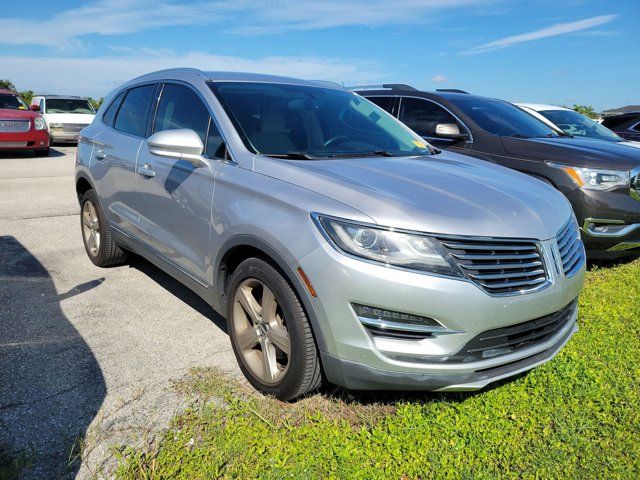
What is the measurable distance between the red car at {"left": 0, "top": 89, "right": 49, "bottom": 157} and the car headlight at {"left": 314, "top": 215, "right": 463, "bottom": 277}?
13636 mm

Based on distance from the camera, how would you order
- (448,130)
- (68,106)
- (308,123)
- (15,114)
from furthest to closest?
(68,106), (15,114), (448,130), (308,123)

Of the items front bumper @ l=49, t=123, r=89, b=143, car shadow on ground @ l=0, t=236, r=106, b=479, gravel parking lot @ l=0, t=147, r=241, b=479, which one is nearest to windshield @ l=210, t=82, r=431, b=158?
gravel parking lot @ l=0, t=147, r=241, b=479

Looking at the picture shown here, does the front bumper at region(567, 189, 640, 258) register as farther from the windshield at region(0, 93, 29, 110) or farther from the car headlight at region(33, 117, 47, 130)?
the windshield at region(0, 93, 29, 110)

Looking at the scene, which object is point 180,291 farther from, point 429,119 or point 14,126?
point 14,126

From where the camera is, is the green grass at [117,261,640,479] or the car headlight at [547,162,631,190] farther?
the car headlight at [547,162,631,190]

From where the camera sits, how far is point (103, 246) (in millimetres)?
4824

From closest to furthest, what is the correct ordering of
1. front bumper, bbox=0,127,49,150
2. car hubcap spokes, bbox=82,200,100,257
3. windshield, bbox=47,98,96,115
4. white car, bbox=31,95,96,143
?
car hubcap spokes, bbox=82,200,100,257 < front bumper, bbox=0,127,49,150 < white car, bbox=31,95,96,143 < windshield, bbox=47,98,96,115

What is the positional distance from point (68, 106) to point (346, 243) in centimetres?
1834

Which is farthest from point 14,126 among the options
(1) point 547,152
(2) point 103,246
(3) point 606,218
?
(3) point 606,218

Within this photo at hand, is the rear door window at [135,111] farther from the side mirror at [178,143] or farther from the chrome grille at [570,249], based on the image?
the chrome grille at [570,249]

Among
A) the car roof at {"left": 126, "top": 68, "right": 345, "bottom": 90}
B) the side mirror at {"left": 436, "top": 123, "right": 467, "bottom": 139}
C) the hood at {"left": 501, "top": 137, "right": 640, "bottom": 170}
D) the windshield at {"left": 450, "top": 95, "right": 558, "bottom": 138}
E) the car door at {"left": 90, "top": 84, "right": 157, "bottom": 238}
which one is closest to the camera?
the car roof at {"left": 126, "top": 68, "right": 345, "bottom": 90}

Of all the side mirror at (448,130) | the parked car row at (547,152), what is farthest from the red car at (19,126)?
the side mirror at (448,130)

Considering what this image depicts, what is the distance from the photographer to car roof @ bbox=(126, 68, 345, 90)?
11.8ft

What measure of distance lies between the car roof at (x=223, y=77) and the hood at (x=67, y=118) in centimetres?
1430
